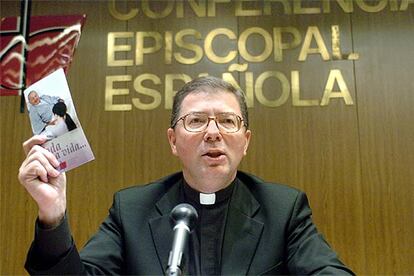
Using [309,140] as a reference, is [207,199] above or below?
below

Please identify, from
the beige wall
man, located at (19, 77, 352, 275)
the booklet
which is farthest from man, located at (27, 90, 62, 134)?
the beige wall

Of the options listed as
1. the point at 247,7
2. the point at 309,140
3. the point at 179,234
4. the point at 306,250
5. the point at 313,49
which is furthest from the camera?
the point at 247,7

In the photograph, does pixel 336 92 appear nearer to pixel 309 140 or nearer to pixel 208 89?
pixel 309 140

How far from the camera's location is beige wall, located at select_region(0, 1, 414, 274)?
3.15 meters

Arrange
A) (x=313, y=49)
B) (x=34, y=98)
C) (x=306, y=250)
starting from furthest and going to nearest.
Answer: (x=313, y=49) → (x=306, y=250) → (x=34, y=98)

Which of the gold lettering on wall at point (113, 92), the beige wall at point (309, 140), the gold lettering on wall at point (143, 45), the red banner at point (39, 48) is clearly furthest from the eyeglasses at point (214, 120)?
the red banner at point (39, 48)

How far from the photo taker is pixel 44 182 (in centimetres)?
143

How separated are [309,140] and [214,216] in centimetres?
157

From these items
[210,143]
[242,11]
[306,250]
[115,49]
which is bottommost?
[306,250]

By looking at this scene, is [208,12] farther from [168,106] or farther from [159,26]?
[168,106]

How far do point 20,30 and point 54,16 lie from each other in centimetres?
28

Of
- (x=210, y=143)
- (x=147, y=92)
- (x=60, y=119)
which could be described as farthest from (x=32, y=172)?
(x=147, y=92)

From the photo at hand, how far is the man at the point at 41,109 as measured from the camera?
4.75 ft

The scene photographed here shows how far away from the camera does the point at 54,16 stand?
11.7ft
